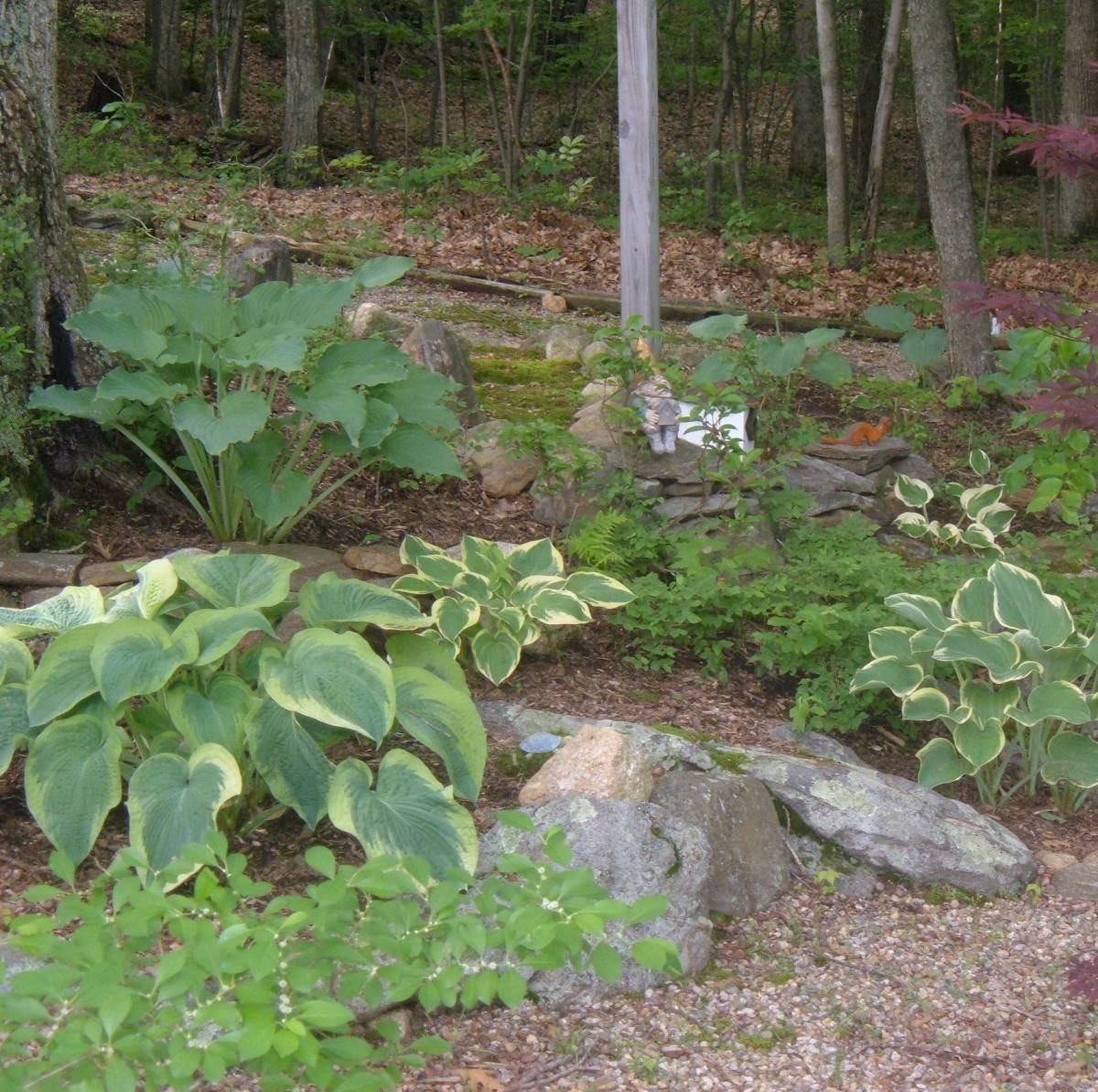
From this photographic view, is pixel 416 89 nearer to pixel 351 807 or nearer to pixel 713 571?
pixel 713 571

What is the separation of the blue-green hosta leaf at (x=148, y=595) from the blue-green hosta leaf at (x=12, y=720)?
243 mm

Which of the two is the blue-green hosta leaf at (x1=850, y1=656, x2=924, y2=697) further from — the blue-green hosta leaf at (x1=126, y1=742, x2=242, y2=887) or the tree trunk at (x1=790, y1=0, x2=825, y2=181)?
the tree trunk at (x1=790, y1=0, x2=825, y2=181)

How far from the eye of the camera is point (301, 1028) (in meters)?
1.81

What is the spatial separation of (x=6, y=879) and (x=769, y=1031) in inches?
64.6

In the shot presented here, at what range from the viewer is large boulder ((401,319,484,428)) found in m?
5.47

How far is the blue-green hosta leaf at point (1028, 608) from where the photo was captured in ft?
11.8

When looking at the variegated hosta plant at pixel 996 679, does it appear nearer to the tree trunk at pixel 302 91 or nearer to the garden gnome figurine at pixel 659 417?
the garden gnome figurine at pixel 659 417

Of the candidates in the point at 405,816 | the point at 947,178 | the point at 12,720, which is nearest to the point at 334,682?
the point at 405,816

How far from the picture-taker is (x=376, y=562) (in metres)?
4.12

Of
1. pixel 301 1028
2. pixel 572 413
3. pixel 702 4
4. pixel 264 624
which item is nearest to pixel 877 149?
pixel 702 4

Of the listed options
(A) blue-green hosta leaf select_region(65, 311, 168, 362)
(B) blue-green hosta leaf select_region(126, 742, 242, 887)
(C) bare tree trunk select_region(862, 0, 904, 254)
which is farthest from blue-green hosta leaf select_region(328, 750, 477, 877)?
(C) bare tree trunk select_region(862, 0, 904, 254)

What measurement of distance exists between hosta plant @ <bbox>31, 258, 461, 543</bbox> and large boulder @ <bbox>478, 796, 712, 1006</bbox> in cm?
133

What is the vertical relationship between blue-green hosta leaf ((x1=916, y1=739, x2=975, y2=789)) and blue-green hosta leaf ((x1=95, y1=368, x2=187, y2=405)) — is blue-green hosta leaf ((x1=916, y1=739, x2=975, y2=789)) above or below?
below

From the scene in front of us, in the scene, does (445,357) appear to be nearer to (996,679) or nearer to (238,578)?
(238,578)
